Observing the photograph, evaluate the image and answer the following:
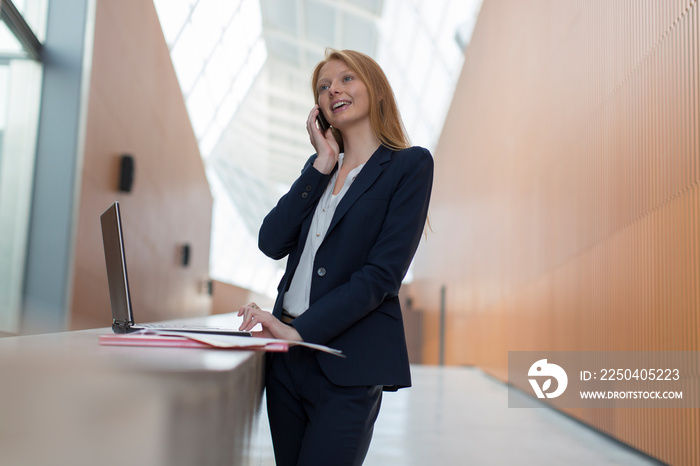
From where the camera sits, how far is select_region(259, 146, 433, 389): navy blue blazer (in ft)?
5.49

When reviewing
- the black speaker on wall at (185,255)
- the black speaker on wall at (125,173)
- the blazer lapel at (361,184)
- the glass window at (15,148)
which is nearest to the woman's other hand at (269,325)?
the blazer lapel at (361,184)

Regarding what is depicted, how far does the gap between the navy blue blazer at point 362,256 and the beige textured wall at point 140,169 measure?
153 inches

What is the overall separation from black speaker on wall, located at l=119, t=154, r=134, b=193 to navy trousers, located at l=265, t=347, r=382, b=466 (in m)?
5.13

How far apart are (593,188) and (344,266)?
4423 millimetres

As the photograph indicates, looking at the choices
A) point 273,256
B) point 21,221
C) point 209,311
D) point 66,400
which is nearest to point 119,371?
point 66,400

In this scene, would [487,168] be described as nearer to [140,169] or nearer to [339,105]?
[140,169]

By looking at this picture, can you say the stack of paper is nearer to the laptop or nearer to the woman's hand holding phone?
the laptop

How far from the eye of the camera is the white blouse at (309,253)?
1873 millimetres

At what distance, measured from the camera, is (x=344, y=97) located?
204 cm

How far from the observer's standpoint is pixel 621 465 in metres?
4.35

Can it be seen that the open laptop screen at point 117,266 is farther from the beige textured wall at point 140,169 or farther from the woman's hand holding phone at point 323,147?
the beige textured wall at point 140,169

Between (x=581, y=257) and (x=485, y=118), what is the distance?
6106 mm

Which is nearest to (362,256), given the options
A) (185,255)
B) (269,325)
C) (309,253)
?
(309,253)

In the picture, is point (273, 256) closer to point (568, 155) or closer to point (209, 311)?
point (568, 155)
